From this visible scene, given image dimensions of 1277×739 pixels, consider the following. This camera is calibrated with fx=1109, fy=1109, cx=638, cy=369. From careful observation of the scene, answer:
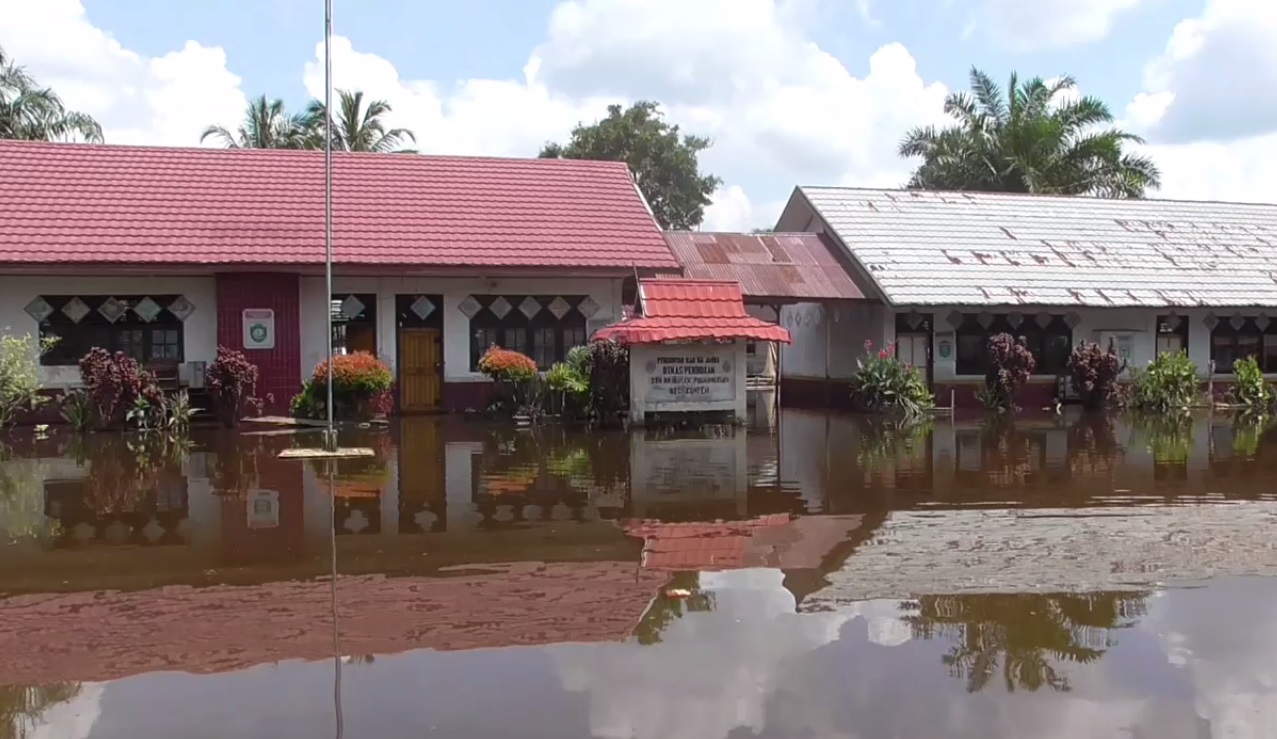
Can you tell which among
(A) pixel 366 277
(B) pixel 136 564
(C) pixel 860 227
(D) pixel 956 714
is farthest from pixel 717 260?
(D) pixel 956 714

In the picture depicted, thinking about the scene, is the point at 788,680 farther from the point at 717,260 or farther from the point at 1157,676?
the point at 717,260

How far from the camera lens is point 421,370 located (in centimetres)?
1970

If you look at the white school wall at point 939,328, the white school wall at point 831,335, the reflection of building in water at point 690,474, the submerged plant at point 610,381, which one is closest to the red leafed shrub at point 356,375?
the submerged plant at point 610,381

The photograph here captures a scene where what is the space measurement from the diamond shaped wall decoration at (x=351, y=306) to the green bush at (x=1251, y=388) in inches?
674

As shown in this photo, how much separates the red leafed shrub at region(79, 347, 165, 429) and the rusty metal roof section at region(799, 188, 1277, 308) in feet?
43.5

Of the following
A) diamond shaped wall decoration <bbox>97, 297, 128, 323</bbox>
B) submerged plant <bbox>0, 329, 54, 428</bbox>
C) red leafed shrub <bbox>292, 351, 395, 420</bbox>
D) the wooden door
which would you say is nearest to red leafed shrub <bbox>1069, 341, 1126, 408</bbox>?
the wooden door

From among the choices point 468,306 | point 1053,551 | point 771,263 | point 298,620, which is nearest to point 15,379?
point 468,306

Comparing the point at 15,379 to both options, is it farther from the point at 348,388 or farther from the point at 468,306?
the point at 468,306

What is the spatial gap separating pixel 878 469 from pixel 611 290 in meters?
9.14

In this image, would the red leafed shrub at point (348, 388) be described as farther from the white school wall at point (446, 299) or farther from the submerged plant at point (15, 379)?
the submerged plant at point (15, 379)

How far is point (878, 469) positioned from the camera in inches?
484

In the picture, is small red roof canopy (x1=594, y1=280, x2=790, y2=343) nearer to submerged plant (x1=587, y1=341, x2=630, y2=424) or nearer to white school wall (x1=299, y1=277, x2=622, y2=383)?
submerged plant (x1=587, y1=341, x2=630, y2=424)

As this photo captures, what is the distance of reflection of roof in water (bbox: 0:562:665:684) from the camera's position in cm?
542

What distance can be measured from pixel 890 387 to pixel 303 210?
36.6 feet
